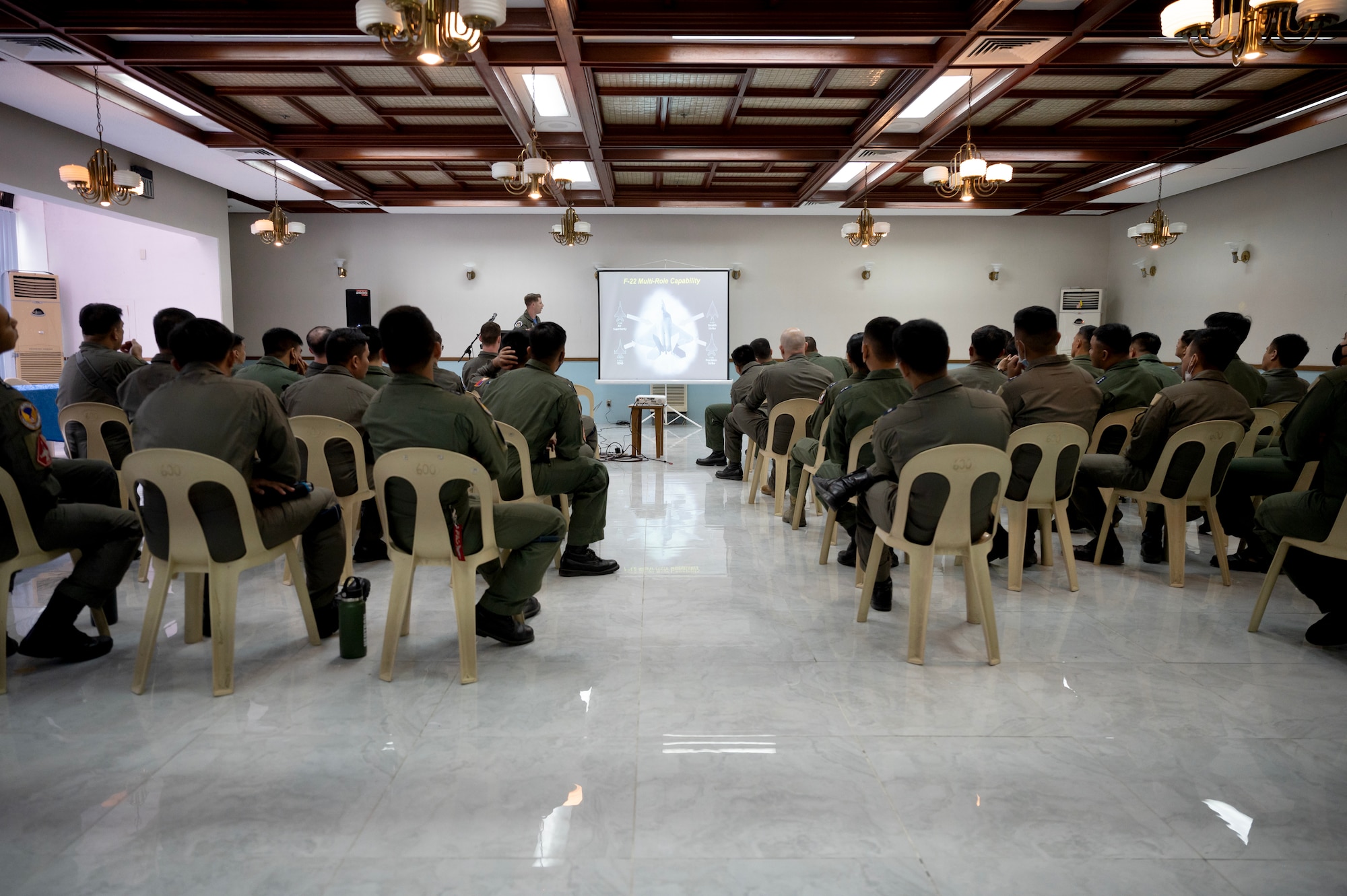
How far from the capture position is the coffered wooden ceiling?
13.9 ft

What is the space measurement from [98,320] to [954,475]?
4247mm

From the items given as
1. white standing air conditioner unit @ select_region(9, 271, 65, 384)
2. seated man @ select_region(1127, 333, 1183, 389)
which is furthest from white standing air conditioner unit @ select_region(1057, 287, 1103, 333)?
white standing air conditioner unit @ select_region(9, 271, 65, 384)

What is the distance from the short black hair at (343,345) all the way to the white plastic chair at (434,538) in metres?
1.47

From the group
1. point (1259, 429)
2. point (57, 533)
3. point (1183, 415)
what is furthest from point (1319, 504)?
point (57, 533)

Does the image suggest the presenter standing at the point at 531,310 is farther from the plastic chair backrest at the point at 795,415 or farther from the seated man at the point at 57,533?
the seated man at the point at 57,533

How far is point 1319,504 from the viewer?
8.50ft

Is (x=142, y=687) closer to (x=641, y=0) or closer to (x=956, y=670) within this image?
(x=956, y=670)

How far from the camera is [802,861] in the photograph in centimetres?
154

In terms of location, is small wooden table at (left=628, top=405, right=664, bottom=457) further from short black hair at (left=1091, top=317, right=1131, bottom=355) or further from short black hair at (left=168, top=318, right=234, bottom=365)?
short black hair at (left=168, top=318, right=234, bottom=365)

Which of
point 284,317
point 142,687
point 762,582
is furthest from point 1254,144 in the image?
point 284,317

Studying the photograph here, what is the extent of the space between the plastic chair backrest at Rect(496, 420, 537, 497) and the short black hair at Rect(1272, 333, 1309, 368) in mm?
4457

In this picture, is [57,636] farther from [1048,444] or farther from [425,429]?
[1048,444]

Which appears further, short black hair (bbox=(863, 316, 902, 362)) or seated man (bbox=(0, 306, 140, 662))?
short black hair (bbox=(863, 316, 902, 362))

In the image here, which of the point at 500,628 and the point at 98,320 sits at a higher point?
the point at 98,320
